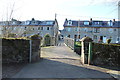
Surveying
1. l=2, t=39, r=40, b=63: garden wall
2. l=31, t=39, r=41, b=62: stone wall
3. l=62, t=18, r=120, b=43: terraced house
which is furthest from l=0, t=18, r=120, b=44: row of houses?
l=2, t=39, r=40, b=63: garden wall

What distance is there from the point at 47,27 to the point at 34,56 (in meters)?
35.0

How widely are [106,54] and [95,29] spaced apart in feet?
121

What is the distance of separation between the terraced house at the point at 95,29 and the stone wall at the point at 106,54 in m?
34.7

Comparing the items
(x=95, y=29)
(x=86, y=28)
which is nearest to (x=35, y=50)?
(x=86, y=28)

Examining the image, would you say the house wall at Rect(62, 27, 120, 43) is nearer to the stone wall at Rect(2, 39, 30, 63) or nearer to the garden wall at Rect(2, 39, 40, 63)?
the garden wall at Rect(2, 39, 40, 63)

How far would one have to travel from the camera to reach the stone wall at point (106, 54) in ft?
22.0

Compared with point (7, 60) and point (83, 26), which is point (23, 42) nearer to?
point (7, 60)

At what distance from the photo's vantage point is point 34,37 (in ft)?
23.5

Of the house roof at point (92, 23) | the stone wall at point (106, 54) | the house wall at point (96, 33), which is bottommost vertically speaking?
the stone wall at point (106, 54)

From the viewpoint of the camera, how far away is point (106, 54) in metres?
6.79

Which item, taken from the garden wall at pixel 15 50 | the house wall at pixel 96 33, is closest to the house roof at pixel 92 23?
the house wall at pixel 96 33

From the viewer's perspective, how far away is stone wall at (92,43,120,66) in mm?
6719

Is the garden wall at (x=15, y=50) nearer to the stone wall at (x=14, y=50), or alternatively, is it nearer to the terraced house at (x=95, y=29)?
the stone wall at (x=14, y=50)

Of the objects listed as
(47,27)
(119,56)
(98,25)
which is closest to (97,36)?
(98,25)
